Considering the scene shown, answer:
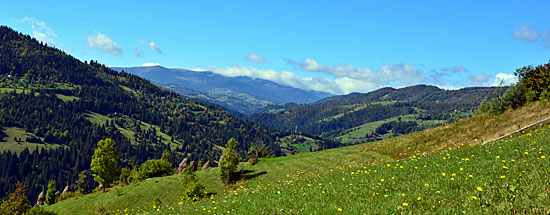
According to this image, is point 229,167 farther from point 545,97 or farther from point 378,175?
point 545,97

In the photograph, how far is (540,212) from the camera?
6.42 meters

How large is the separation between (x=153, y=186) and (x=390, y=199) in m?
71.7

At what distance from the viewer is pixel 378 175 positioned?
14.6 meters

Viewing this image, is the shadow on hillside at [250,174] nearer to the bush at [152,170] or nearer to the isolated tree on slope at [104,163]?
the isolated tree on slope at [104,163]

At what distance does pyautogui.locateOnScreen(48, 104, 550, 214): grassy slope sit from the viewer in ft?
34.9

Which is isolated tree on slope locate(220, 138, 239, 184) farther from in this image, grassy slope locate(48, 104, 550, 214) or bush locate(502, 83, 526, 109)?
bush locate(502, 83, 526, 109)

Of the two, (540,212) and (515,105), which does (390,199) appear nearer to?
(540,212)

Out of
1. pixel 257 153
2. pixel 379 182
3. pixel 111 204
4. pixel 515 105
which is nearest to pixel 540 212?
pixel 379 182

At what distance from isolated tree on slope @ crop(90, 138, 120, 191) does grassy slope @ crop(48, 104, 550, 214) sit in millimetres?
11190

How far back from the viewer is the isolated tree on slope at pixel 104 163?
79.1 metres

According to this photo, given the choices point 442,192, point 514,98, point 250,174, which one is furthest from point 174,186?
point 514,98

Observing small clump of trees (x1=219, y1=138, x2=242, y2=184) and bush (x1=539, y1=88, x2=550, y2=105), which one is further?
small clump of trees (x1=219, y1=138, x2=242, y2=184)

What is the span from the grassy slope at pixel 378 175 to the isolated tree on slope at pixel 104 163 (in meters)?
11.2

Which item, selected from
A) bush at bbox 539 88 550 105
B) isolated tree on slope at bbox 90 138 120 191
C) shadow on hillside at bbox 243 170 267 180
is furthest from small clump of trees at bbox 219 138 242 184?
bush at bbox 539 88 550 105
